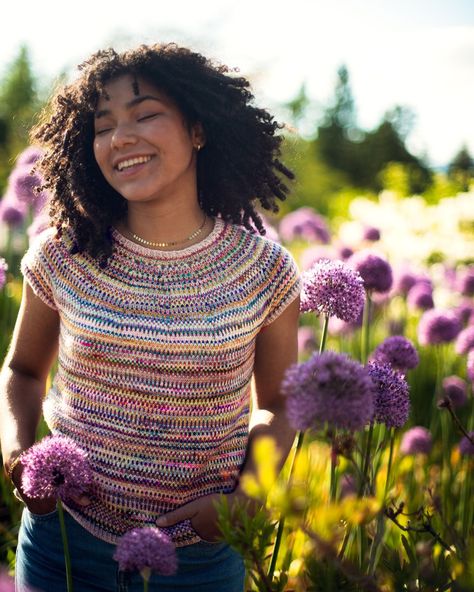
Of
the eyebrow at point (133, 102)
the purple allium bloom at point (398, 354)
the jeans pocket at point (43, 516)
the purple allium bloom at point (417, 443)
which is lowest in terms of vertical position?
the purple allium bloom at point (417, 443)

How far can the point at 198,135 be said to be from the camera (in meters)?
2.10

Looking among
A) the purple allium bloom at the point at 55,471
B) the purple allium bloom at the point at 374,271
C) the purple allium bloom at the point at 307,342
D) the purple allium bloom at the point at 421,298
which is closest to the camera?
the purple allium bloom at the point at 55,471

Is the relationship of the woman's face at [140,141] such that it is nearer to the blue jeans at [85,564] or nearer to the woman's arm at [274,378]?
the woman's arm at [274,378]

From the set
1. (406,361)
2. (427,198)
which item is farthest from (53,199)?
(427,198)

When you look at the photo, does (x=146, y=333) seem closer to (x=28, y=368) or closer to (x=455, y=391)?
(x=28, y=368)

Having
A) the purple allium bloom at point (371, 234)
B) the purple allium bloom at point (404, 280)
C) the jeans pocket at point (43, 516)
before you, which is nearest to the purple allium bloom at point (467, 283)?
the purple allium bloom at point (404, 280)

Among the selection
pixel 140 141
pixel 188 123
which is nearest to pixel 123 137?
pixel 140 141

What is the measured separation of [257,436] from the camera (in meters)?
1.94

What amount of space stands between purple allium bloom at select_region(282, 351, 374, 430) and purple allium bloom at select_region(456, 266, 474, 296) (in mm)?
3480

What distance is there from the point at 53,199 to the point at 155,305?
57cm

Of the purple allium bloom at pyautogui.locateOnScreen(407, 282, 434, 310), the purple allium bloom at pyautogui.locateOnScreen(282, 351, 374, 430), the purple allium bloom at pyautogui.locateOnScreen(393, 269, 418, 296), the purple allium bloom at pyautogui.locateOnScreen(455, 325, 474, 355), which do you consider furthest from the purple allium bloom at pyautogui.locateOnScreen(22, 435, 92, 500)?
the purple allium bloom at pyautogui.locateOnScreen(393, 269, 418, 296)

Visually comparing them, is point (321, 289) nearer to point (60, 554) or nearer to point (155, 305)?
point (155, 305)

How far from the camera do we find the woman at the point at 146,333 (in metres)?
1.82

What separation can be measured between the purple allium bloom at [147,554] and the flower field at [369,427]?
0.14 meters
